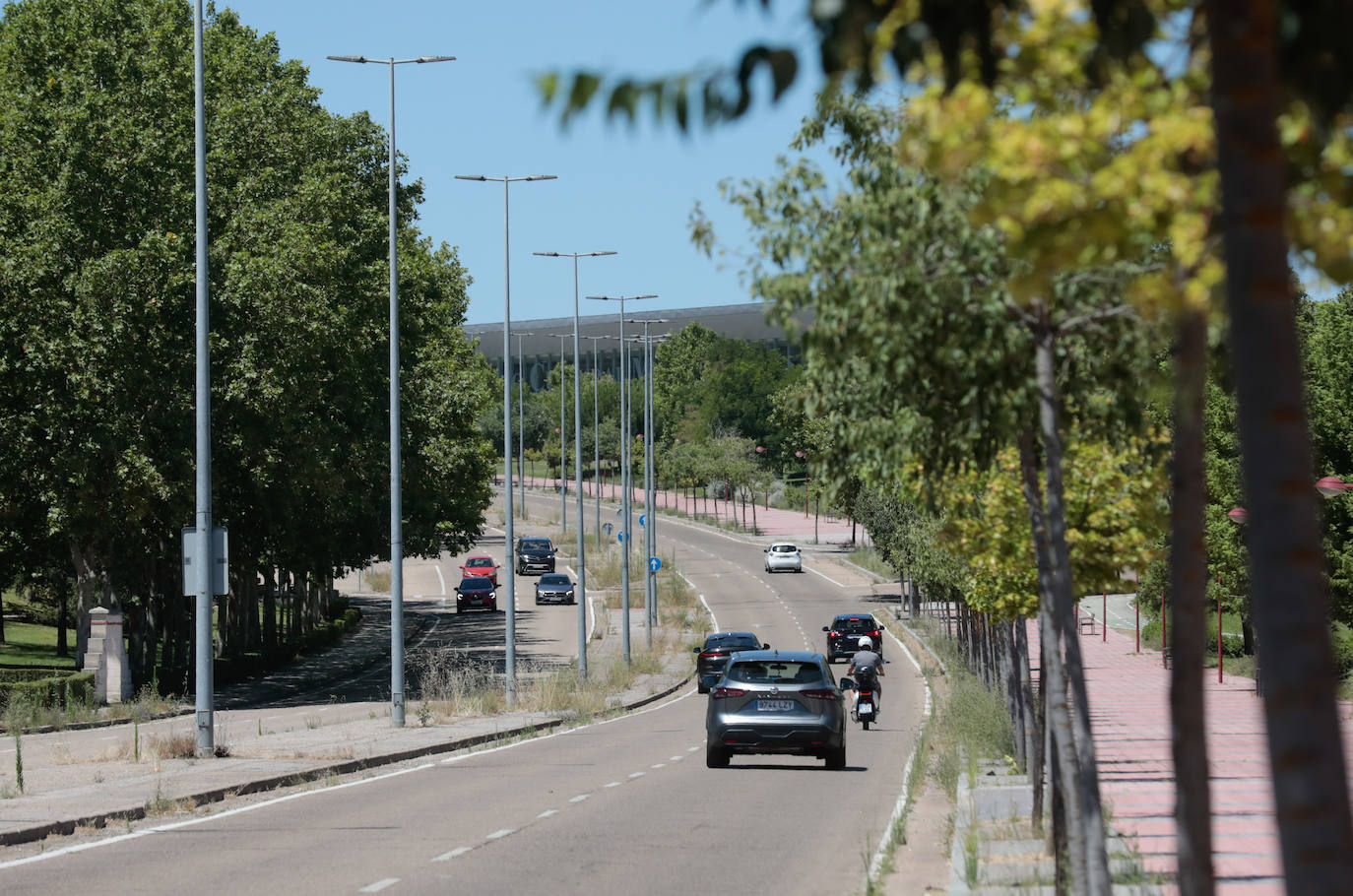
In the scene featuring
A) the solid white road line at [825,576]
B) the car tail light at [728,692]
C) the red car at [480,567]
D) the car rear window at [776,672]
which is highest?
the red car at [480,567]

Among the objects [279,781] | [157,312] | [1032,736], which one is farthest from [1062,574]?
[157,312]

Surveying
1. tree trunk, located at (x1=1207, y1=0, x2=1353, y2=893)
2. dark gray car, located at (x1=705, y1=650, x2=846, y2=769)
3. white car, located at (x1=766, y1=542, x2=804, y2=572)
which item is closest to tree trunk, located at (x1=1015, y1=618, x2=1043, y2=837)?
dark gray car, located at (x1=705, y1=650, x2=846, y2=769)

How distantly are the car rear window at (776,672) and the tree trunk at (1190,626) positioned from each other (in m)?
16.7

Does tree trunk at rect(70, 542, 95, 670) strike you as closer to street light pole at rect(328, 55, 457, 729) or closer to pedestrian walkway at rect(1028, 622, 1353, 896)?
street light pole at rect(328, 55, 457, 729)

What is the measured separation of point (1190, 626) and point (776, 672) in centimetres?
1728

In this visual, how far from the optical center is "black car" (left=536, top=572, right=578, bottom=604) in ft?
255

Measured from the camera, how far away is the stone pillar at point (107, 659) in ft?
120

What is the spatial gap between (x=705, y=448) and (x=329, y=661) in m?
67.5

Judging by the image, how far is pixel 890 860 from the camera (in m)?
13.4

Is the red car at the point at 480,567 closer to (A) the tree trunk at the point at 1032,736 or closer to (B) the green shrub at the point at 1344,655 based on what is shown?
(B) the green shrub at the point at 1344,655

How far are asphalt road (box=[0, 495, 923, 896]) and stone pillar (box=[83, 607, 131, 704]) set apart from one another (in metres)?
13.6

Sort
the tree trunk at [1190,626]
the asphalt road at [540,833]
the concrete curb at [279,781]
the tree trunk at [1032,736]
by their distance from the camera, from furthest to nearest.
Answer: the concrete curb at [279,781], the tree trunk at [1032,736], the asphalt road at [540,833], the tree trunk at [1190,626]

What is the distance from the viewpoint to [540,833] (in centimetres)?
1533

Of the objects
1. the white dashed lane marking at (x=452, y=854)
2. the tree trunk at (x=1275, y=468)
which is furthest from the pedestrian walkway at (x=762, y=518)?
the tree trunk at (x=1275, y=468)
